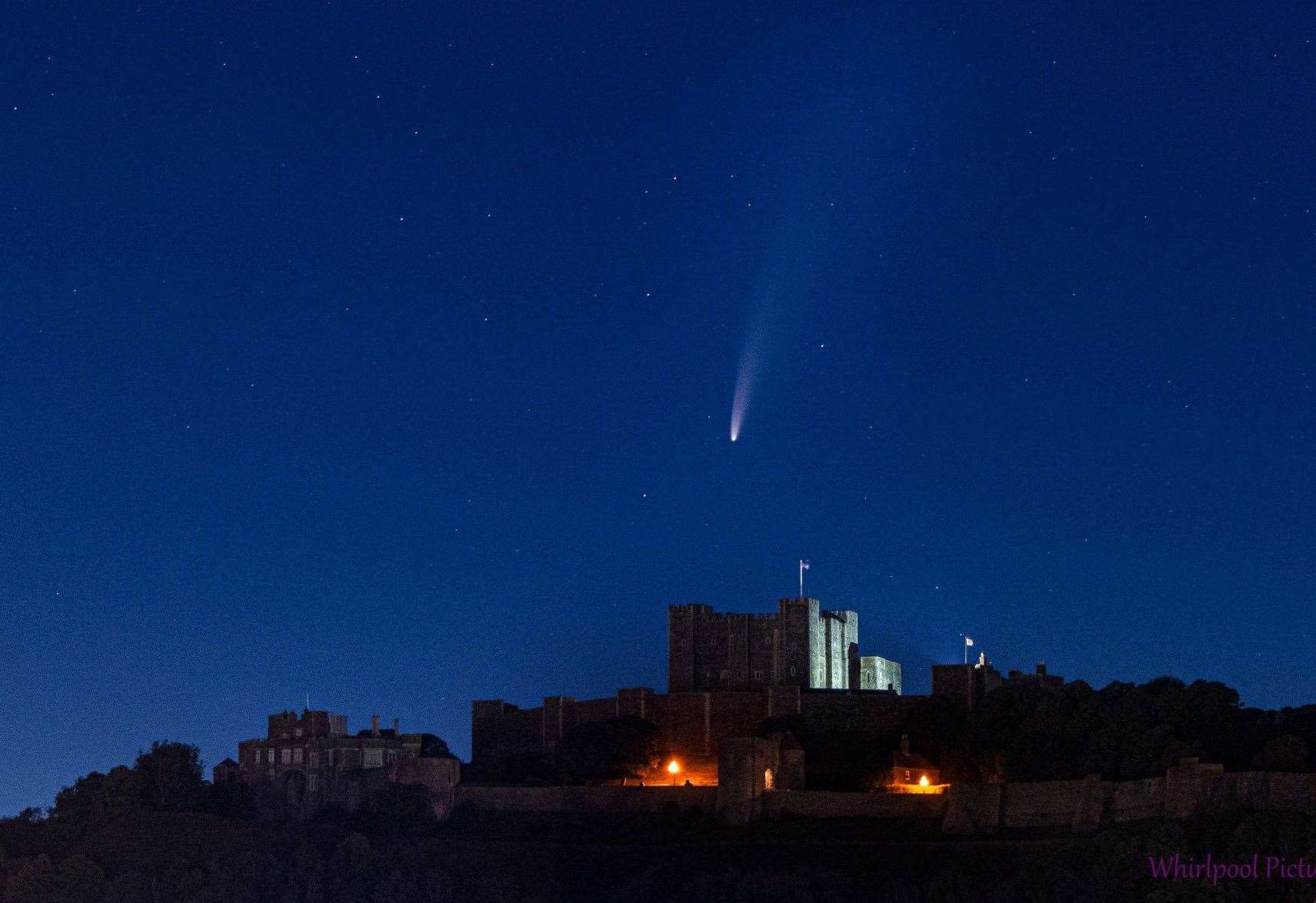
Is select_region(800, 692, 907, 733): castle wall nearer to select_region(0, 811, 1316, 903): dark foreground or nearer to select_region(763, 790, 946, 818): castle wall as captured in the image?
select_region(763, 790, 946, 818): castle wall

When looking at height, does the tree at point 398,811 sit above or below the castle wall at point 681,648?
below

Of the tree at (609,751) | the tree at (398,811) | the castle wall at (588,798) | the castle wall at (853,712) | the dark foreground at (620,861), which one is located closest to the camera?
the dark foreground at (620,861)

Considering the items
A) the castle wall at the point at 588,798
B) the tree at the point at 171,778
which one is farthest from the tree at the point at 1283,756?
the tree at the point at 171,778

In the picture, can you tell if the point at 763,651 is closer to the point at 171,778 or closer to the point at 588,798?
the point at 588,798

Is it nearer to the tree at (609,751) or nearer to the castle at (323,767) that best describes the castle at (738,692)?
the tree at (609,751)

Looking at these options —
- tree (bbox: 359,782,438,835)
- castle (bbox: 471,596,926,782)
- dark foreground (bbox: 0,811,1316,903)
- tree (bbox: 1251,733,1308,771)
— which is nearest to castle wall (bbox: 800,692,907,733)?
castle (bbox: 471,596,926,782)

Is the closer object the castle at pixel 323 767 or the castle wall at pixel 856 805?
the castle wall at pixel 856 805
